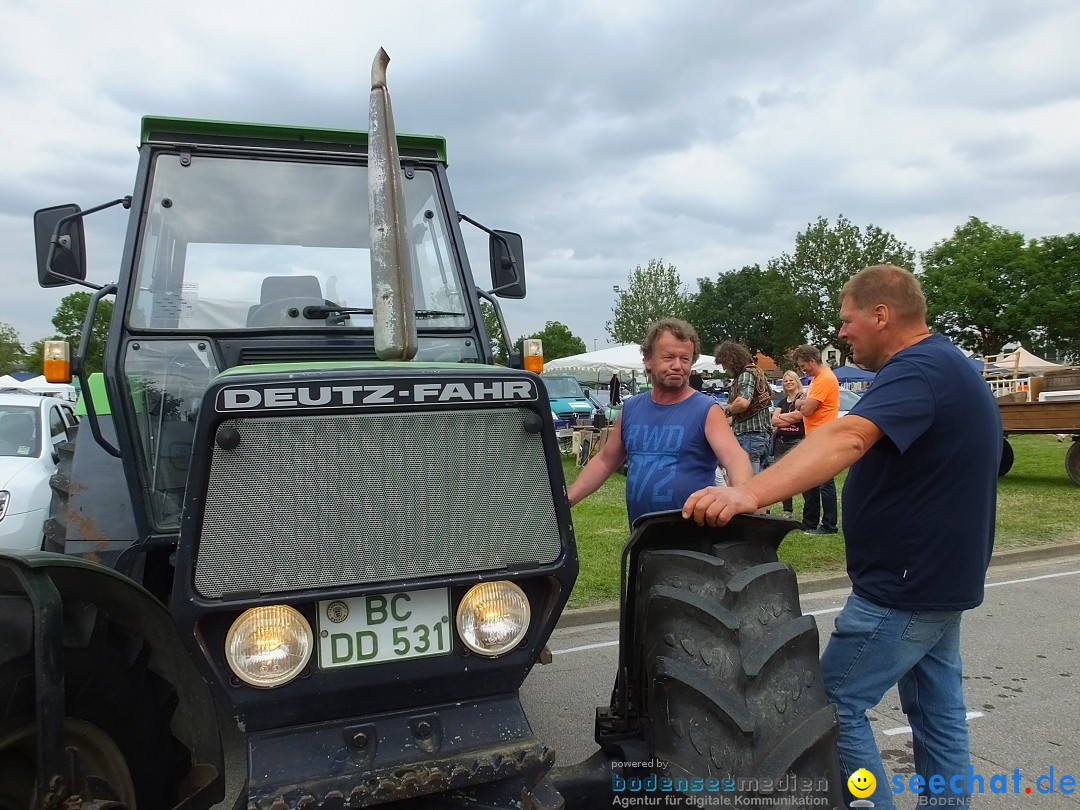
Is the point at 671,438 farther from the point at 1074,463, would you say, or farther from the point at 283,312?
the point at 1074,463

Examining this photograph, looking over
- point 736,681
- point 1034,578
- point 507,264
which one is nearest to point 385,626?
point 736,681

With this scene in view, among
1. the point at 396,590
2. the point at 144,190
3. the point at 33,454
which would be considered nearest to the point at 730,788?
the point at 396,590

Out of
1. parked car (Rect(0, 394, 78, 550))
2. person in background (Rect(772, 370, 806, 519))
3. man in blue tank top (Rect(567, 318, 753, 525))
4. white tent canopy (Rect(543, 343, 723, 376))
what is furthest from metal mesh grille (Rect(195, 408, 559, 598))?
white tent canopy (Rect(543, 343, 723, 376))

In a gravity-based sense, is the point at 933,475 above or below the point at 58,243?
below

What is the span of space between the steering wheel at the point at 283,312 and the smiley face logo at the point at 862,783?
2519mm

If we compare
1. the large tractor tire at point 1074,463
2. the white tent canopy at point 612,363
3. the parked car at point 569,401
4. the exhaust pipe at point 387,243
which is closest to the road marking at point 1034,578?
the large tractor tire at point 1074,463

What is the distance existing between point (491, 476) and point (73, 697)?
1180mm

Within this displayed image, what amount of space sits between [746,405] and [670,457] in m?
5.59

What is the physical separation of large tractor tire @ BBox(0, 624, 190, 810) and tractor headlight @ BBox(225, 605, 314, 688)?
0.46 m

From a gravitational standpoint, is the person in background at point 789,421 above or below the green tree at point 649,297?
below

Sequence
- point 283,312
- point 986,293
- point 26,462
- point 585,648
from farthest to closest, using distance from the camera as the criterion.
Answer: point 986,293 < point 26,462 < point 585,648 < point 283,312

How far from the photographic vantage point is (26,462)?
7727 millimetres

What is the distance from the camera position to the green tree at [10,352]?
55781 mm

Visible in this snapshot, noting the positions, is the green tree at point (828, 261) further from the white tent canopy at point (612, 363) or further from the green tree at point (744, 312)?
the white tent canopy at point (612, 363)
